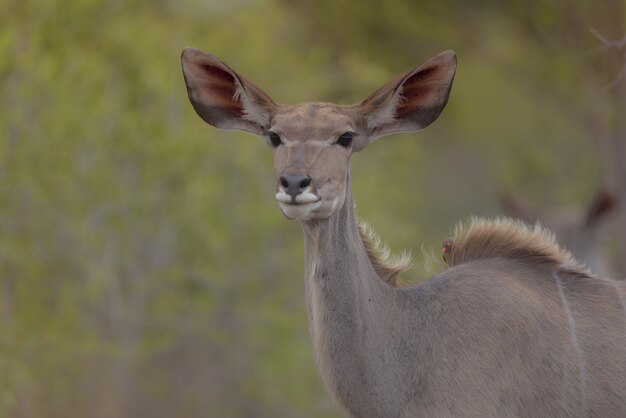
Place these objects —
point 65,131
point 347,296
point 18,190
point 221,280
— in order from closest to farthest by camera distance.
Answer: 1. point 347,296
2. point 18,190
3. point 65,131
4. point 221,280

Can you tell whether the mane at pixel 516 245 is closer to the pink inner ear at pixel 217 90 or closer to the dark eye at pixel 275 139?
the dark eye at pixel 275 139

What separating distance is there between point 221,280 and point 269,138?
26.1ft

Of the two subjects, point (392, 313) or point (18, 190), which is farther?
point (18, 190)

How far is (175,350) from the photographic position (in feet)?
44.5

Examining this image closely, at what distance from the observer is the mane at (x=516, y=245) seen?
591 centimetres

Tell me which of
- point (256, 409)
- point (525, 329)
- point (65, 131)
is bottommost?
point (256, 409)

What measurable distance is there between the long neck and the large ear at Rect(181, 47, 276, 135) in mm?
649

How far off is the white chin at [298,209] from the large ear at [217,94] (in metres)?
0.77

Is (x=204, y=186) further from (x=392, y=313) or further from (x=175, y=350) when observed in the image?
(x=392, y=313)

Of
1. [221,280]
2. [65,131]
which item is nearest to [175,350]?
[221,280]

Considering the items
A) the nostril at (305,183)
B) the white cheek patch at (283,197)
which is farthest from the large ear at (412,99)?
the white cheek patch at (283,197)

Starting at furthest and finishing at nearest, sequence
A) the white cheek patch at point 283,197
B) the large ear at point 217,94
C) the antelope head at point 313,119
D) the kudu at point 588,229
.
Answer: the kudu at point 588,229 < the large ear at point 217,94 < the antelope head at point 313,119 < the white cheek patch at point 283,197

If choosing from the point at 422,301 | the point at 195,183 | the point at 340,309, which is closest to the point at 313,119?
the point at 340,309

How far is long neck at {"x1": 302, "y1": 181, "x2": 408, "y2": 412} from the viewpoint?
539 centimetres
